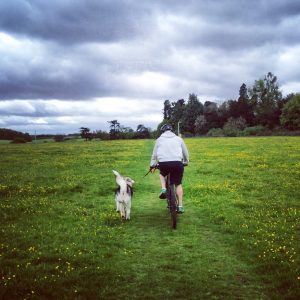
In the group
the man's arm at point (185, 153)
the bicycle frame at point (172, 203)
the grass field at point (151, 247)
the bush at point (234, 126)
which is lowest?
the grass field at point (151, 247)

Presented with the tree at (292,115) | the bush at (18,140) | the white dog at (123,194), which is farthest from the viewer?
the tree at (292,115)

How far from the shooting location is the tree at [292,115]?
11334 centimetres

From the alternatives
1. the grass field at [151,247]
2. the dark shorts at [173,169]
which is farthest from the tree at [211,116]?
the dark shorts at [173,169]

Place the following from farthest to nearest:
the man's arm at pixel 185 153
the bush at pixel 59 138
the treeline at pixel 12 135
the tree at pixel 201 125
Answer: the tree at pixel 201 125 < the bush at pixel 59 138 < the treeline at pixel 12 135 < the man's arm at pixel 185 153

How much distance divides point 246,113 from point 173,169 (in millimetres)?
128379

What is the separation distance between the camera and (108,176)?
22000mm

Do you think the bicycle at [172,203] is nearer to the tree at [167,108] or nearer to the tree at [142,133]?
the tree at [142,133]

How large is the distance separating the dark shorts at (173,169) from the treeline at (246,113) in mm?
104497

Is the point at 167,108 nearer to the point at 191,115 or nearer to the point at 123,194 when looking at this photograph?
the point at 191,115

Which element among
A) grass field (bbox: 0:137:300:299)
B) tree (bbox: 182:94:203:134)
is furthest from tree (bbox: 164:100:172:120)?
grass field (bbox: 0:137:300:299)

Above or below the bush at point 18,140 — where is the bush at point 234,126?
above

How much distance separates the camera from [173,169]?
1016cm

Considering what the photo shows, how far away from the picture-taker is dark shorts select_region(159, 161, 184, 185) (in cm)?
1013

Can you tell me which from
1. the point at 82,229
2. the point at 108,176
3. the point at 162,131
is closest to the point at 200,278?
the point at 82,229
